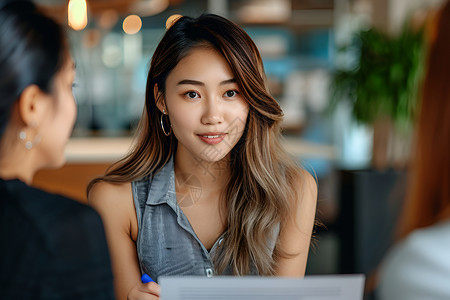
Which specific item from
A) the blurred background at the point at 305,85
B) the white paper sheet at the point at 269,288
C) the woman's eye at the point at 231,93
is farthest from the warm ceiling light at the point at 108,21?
the white paper sheet at the point at 269,288

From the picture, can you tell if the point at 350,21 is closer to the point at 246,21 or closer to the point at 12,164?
the point at 246,21

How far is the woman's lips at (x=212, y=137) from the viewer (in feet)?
3.03

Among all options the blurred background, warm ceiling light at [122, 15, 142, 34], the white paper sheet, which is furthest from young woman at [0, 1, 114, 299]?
warm ceiling light at [122, 15, 142, 34]

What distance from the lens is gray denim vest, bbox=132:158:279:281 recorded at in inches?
37.9

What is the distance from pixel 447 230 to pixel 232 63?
0.44m

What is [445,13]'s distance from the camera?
2.27 feet

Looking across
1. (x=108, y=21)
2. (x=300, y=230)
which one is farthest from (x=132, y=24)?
(x=300, y=230)

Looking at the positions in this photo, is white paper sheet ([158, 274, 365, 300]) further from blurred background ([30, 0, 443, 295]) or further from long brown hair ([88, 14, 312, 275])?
blurred background ([30, 0, 443, 295])

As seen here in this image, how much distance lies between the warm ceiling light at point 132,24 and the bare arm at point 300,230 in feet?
12.6

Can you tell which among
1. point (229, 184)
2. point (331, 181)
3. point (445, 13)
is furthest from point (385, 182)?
point (445, 13)

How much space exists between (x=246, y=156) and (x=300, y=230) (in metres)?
0.18

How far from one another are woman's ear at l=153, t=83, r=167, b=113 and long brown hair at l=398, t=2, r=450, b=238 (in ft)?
1.50

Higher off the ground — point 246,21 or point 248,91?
point 246,21

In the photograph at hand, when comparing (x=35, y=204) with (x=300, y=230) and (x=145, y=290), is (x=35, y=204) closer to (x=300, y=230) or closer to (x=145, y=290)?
(x=145, y=290)
